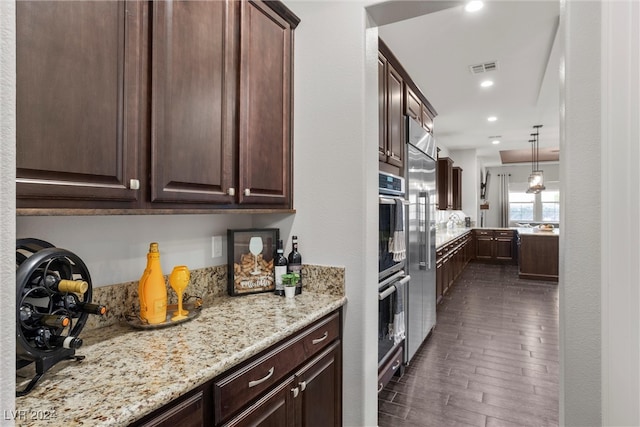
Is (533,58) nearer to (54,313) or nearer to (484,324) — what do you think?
(484,324)

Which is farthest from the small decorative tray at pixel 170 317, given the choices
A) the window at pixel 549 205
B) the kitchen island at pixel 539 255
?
the window at pixel 549 205

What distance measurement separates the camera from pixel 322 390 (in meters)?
1.60

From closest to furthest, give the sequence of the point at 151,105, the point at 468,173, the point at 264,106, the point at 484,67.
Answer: the point at 151,105 → the point at 264,106 → the point at 484,67 → the point at 468,173

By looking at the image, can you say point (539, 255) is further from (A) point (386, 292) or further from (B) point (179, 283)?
(B) point (179, 283)

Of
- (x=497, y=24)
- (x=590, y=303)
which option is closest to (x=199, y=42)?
(x=590, y=303)

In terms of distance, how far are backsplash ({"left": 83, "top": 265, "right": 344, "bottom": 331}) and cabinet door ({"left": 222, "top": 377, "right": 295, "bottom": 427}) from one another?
0.57 metres

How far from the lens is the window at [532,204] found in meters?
10.6

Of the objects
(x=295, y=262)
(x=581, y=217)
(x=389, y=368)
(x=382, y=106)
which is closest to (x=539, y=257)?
(x=389, y=368)

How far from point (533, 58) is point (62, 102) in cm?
383

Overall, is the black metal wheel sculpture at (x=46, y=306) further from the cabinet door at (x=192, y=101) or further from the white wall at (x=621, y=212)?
the white wall at (x=621, y=212)

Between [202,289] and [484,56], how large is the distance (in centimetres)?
326

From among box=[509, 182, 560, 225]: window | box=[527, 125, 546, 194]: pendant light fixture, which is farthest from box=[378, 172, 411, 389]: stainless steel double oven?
box=[509, 182, 560, 225]: window

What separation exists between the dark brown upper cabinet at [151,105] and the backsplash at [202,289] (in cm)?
43

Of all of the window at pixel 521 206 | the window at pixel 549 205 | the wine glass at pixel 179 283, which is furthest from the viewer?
the window at pixel 521 206
